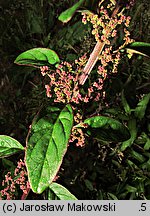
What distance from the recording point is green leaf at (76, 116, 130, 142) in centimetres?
70

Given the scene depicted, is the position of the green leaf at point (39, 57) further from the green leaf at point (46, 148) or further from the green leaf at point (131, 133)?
the green leaf at point (131, 133)

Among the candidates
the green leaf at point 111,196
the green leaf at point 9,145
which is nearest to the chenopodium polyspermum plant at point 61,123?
the green leaf at point 9,145

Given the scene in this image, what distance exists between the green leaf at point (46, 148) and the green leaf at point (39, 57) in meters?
0.13

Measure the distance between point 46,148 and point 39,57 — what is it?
210 mm

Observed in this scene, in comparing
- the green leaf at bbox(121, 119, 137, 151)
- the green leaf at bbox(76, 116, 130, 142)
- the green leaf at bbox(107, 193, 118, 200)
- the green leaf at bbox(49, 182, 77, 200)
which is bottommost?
the green leaf at bbox(107, 193, 118, 200)

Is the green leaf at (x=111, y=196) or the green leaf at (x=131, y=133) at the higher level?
the green leaf at (x=131, y=133)

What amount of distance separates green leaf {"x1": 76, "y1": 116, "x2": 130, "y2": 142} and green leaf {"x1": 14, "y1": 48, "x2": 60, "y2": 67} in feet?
0.45

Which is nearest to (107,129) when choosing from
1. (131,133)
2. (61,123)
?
(61,123)

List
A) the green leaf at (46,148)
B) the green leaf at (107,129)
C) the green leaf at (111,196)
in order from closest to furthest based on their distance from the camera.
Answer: the green leaf at (46,148) → the green leaf at (107,129) → the green leaf at (111,196)

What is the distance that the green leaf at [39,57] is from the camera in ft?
2.37

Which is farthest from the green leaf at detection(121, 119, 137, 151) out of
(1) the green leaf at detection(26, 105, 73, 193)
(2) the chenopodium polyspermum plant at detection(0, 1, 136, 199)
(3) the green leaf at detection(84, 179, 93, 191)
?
(1) the green leaf at detection(26, 105, 73, 193)

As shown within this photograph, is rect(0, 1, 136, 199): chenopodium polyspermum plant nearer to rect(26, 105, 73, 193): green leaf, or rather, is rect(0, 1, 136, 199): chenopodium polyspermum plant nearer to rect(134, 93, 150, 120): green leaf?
rect(26, 105, 73, 193): green leaf

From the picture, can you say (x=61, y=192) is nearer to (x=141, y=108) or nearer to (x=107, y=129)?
(x=107, y=129)

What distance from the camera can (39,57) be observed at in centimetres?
74
